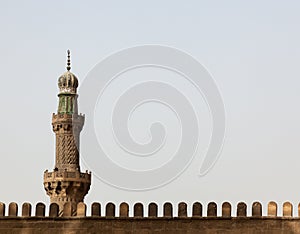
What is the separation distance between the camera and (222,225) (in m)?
13.3

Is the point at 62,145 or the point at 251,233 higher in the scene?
the point at 62,145

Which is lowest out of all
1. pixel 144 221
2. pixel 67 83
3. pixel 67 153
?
pixel 144 221

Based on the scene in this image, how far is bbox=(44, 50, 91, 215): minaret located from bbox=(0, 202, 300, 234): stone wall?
23.7 m

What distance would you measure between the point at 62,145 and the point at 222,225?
25580 millimetres

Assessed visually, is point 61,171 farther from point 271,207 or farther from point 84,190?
point 271,207

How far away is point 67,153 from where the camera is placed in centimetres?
3781

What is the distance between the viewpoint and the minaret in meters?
37.2

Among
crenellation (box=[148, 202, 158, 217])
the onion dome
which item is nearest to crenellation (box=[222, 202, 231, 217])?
crenellation (box=[148, 202, 158, 217])

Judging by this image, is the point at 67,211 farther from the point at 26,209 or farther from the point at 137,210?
the point at 137,210

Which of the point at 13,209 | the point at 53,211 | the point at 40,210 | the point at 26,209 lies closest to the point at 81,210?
the point at 53,211

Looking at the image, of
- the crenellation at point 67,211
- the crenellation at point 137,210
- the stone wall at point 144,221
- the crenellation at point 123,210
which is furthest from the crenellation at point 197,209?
the crenellation at point 67,211

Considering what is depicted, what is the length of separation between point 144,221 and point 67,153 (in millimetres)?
24853

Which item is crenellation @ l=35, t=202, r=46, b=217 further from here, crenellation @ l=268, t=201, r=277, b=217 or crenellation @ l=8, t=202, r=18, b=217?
crenellation @ l=268, t=201, r=277, b=217

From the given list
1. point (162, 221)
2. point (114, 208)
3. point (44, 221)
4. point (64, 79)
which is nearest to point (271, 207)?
point (162, 221)
